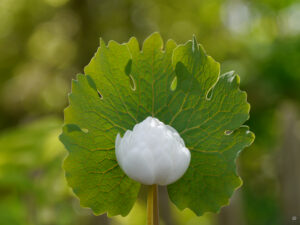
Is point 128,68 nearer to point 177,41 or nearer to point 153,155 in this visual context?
point 153,155

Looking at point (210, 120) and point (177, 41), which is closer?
point (210, 120)

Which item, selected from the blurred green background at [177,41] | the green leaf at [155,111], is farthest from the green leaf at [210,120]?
the blurred green background at [177,41]

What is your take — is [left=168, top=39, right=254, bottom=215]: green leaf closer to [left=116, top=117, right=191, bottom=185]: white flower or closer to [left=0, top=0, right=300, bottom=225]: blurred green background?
[left=116, top=117, right=191, bottom=185]: white flower

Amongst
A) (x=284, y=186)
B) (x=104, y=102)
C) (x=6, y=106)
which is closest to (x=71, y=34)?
(x=6, y=106)

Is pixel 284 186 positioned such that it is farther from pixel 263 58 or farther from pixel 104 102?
pixel 263 58

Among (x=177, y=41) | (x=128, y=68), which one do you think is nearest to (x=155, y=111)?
(x=128, y=68)

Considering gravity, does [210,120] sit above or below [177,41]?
below
